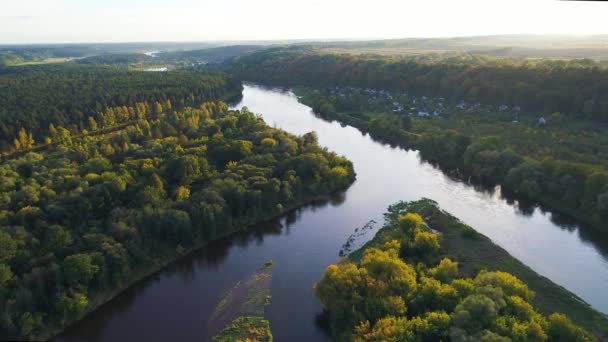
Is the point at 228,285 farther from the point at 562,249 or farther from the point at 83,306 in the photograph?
the point at 562,249

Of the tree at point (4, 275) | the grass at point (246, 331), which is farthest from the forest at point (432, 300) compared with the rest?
the tree at point (4, 275)

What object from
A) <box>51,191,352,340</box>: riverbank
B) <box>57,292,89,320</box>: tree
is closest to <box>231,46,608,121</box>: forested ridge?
<box>51,191,352,340</box>: riverbank

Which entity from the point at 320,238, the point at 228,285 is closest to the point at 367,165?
the point at 320,238

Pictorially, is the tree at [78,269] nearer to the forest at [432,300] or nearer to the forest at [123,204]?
the forest at [123,204]

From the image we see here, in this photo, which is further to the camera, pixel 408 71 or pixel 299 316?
pixel 408 71

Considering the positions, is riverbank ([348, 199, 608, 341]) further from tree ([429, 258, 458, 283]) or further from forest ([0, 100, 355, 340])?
forest ([0, 100, 355, 340])

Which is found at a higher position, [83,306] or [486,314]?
[486,314]

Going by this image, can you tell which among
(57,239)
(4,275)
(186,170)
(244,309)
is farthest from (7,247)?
(186,170)
